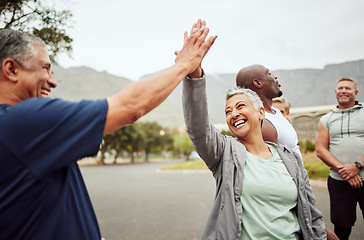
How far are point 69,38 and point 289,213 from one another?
704 centimetres

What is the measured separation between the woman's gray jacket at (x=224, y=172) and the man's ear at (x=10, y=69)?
856mm

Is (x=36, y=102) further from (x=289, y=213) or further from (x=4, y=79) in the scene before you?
(x=289, y=213)

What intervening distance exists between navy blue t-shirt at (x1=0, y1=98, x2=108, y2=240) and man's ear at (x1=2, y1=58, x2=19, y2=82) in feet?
0.51

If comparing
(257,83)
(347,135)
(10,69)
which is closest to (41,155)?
(10,69)

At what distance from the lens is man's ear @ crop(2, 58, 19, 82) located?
1.14 meters

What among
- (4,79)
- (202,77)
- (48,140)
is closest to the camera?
(48,140)

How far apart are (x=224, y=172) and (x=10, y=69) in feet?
4.35

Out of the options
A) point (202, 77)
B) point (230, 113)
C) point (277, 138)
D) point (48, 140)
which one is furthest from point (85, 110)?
point (277, 138)

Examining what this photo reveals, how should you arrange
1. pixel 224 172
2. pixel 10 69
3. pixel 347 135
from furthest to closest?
pixel 347 135 → pixel 224 172 → pixel 10 69

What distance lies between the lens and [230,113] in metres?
1.95

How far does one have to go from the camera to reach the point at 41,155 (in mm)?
987

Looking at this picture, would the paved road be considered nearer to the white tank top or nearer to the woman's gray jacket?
the white tank top

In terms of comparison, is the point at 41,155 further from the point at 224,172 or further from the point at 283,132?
the point at 283,132

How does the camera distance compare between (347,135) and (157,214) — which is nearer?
(347,135)
